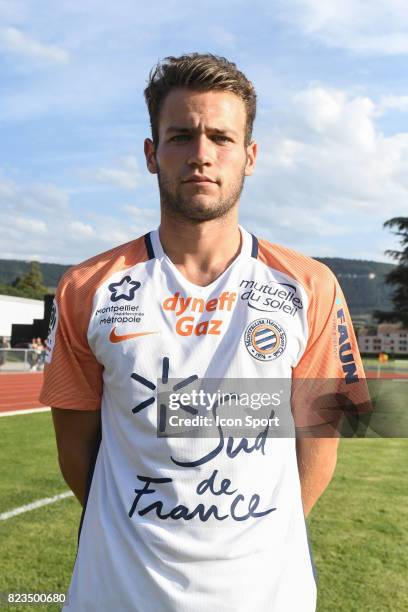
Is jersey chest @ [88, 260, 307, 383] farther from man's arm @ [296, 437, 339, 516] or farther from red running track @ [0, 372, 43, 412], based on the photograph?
red running track @ [0, 372, 43, 412]

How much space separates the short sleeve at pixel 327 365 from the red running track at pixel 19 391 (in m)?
11.0

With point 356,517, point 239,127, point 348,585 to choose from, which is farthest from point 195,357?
point 356,517

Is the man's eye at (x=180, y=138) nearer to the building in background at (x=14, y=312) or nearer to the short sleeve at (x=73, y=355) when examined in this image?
the short sleeve at (x=73, y=355)

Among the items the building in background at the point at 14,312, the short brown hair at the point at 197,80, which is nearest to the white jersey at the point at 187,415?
the short brown hair at the point at 197,80

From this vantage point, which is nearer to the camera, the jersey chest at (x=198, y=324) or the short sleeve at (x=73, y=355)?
the jersey chest at (x=198, y=324)

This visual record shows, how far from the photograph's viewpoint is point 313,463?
7.41ft

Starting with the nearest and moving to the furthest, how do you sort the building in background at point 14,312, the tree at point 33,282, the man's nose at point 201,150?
the man's nose at point 201,150
the building in background at point 14,312
the tree at point 33,282

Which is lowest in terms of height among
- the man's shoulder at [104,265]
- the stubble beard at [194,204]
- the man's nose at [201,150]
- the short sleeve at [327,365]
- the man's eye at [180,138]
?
the short sleeve at [327,365]

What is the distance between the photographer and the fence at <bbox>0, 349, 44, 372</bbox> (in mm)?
28781

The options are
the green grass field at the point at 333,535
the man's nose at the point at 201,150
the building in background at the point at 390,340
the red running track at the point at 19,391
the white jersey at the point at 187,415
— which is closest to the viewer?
the white jersey at the point at 187,415

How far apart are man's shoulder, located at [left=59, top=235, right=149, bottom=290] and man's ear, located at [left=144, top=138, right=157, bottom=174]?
24cm

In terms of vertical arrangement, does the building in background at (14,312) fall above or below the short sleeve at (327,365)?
above

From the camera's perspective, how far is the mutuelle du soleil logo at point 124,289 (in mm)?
2158

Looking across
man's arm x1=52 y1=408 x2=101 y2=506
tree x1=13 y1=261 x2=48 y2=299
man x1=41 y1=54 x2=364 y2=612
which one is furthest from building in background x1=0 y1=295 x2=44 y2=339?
man x1=41 y1=54 x2=364 y2=612
